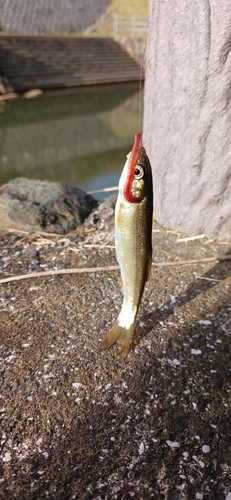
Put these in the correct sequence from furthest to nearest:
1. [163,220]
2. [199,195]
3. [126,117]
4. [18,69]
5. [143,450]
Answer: [18,69] → [126,117] → [163,220] → [199,195] → [143,450]

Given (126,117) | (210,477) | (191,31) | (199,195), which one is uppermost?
(191,31)

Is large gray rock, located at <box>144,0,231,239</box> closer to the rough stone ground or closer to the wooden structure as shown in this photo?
the rough stone ground

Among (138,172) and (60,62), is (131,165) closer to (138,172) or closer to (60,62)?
(138,172)

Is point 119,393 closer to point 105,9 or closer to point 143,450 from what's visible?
point 143,450

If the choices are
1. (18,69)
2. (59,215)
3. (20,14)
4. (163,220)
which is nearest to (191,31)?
(163,220)

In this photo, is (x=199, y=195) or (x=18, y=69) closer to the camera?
(x=199, y=195)

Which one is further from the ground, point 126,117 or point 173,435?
point 173,435

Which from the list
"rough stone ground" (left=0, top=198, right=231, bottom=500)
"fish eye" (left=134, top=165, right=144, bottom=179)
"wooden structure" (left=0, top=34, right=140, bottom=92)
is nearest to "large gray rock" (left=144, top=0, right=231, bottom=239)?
"rough stone ground" (left=0, top=198, right=231, bottom=500)
